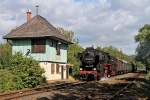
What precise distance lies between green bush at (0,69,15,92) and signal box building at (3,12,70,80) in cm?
1179

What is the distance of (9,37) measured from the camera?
137ft

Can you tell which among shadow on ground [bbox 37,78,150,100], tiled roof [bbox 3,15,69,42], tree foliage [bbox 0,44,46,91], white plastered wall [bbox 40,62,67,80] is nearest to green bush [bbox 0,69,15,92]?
tree foliage [bbox 0,44,46,91]

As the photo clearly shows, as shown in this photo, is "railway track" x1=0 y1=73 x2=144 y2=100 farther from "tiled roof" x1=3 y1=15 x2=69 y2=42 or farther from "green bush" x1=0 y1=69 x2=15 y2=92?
"tiled roof" x1=3 y1=15 x2=69 y2=42

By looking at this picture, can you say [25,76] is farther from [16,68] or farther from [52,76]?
[52,76]

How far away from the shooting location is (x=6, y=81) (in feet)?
88.1

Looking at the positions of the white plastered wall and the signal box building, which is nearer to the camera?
the white plastered wall

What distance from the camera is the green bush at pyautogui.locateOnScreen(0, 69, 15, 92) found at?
2608 cm

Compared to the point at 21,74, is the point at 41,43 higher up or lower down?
higher up

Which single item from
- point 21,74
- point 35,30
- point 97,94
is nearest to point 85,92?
point 97,94

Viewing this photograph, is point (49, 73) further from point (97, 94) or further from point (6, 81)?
point (97, 94)

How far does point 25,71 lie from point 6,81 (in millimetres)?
2902

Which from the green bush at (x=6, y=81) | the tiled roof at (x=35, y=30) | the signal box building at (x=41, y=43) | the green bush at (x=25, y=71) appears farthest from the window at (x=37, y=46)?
the green bush at (x=6, y=81)

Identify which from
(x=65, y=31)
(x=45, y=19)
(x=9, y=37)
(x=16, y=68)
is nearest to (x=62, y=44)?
(x=45, y=19)

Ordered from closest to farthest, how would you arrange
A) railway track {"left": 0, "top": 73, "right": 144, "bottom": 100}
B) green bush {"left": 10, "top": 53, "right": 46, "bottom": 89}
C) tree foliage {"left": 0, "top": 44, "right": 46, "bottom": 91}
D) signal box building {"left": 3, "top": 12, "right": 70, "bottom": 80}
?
railway track {"left": 0, "top": 73, "right": 144, "bottom": 100} < tree foliage {"left": 0, "top": 44, "right": 46, "bottom": 91} < green bush {"left": 10, "top": 53, "right": 46, "bottom": 89} < signal box building {"left": 3, "top": 12, "right": 70, "bottom": 80}
